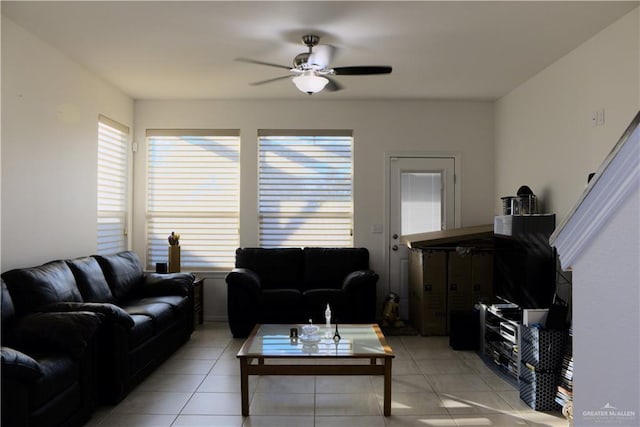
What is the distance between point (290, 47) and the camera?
401 cm

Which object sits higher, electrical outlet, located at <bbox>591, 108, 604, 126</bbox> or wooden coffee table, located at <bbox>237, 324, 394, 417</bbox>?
electrical outlet, located at <bbox>591, 108, 604, 126</bbox>

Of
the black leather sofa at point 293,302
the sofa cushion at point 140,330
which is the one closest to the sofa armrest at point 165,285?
the black leather sofa at point 293,302

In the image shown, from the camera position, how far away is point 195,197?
596 centimetres

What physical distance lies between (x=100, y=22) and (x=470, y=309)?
444cm

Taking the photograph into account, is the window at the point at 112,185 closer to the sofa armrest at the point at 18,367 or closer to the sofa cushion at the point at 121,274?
the sofa cushion at the point at 121,274

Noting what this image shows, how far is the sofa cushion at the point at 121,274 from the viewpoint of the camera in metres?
4.38

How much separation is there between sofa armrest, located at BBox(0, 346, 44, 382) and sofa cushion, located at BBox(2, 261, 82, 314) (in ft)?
3.34

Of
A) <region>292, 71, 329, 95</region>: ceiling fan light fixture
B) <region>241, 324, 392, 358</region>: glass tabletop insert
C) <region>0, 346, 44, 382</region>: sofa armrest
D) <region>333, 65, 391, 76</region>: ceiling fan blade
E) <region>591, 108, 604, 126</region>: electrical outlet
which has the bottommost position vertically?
<region>241, 324, 392, 358</region>: glass tabletop insert

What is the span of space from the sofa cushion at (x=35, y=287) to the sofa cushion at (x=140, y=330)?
0.53 m

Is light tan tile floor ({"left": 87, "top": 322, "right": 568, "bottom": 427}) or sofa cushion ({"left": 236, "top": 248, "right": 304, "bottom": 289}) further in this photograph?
sofa cushion ({"left": 236, "top": 248, "right": 304, "bottom": 289})

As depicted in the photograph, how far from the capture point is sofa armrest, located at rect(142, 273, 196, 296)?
4750 millimetres

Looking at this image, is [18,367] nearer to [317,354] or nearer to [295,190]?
[317,354]

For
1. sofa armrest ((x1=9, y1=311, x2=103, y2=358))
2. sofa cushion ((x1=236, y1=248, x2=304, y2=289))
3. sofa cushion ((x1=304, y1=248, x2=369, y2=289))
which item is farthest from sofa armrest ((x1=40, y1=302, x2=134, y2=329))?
sofa cushion ((x1=304, y1=248, x2=369, y2=289))

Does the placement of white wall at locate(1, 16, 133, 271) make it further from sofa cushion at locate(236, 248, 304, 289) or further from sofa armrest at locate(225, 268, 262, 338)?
sofa cushion at locate(236, 248, 304, 289)
